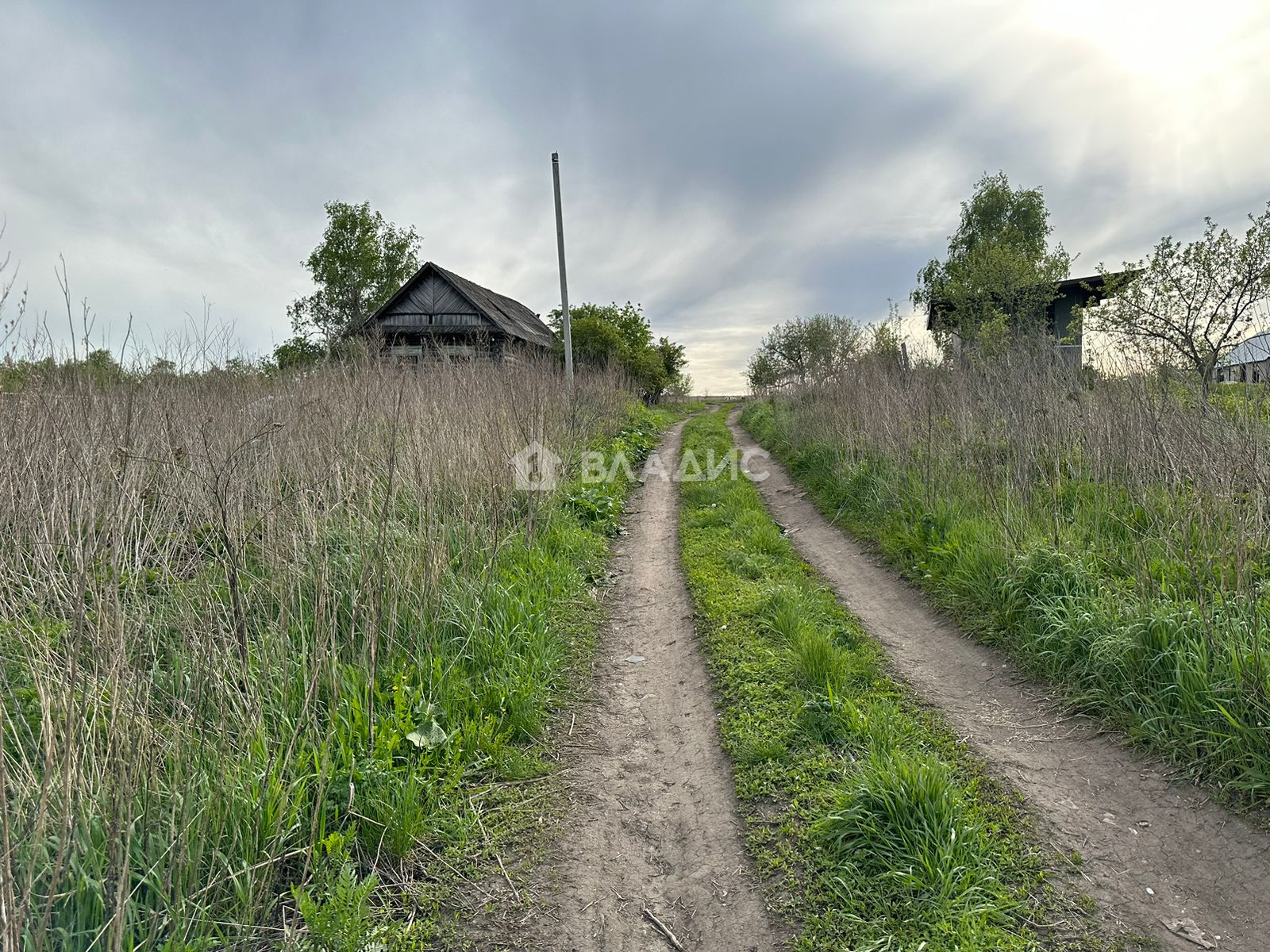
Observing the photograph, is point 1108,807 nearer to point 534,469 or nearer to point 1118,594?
point 1118,594

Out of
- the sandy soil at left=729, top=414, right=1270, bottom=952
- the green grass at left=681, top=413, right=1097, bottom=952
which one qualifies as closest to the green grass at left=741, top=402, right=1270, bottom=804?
the sandy soil at left=729, top=414, right=1270, bottom=952

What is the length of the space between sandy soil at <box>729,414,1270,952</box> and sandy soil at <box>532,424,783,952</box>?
1.33 meters

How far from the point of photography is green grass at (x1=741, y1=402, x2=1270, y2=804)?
9.75 feet

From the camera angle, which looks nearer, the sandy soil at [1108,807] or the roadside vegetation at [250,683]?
the roadside vegetation at [250,683]

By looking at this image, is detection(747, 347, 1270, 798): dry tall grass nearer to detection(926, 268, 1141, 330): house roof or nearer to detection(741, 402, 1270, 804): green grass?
detection(741, 402, 1270, 804): green grass

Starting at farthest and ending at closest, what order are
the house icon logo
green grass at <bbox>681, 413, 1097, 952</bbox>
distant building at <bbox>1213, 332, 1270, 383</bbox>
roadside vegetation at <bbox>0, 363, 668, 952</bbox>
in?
1. the house icon logo
2. distant building at <bbox>1213, 332, 1270, 383</bbox>
3. green grass at <bbox>681, 413, 1097, 952</bbox>
4. roadside vegetation at <bbox>0, 363, 668, 952</bbox>

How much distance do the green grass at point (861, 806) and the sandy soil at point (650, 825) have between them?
0.13 m

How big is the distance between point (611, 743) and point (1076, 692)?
273 cm

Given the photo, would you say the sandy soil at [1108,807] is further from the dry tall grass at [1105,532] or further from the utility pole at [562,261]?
the utility pole at [562,261]

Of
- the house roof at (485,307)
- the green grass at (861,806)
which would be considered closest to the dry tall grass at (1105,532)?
the green grass at (861,806)

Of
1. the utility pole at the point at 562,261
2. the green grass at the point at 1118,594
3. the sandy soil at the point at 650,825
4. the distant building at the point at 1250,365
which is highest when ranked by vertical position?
the utility pole at the point at 562,261

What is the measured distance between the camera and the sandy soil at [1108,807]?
2199 millimetres

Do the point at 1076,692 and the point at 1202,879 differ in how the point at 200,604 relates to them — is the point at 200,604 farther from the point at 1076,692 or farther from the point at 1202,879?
the point at 1076,692

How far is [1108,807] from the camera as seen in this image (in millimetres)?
2732
